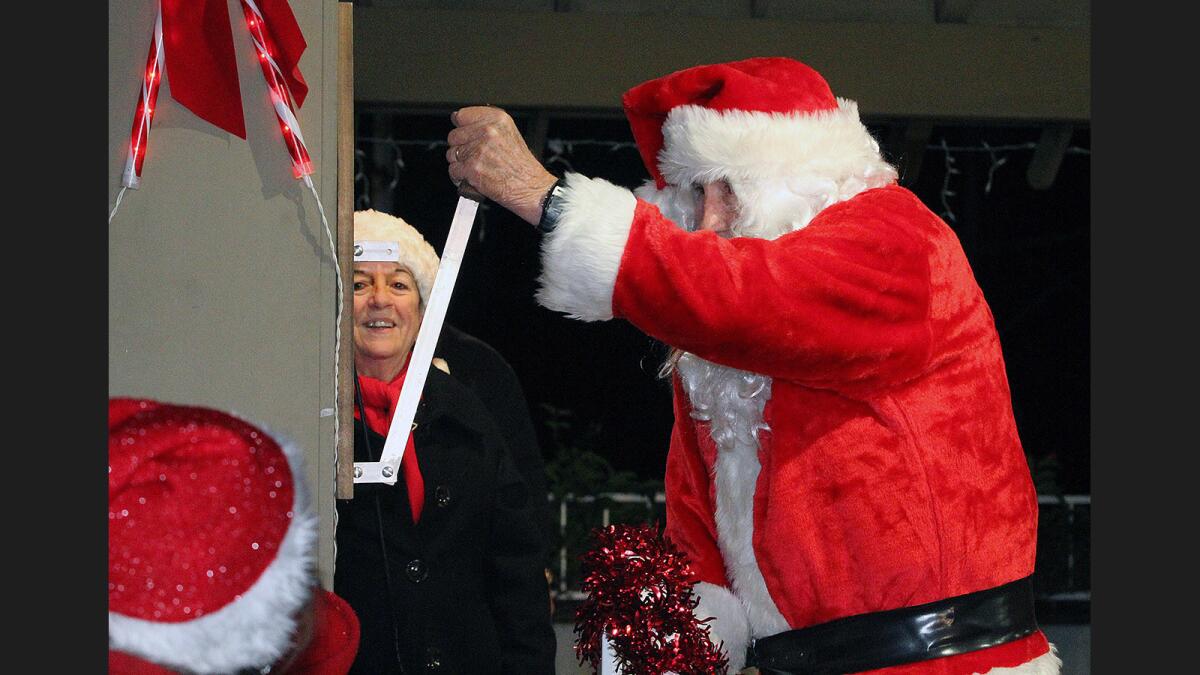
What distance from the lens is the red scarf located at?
2.76 metres

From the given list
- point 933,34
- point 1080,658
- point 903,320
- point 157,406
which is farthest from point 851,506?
point 1080,658

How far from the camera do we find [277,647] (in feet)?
4.69

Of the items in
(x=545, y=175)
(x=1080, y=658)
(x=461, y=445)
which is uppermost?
(x=545, y=175)

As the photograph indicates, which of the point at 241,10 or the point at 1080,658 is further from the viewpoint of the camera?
the point at 1080,658

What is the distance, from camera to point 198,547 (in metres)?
1.41

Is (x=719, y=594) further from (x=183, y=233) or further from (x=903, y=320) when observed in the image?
(x=183, y=233)

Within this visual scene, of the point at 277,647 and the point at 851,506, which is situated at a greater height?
the point at 851,506

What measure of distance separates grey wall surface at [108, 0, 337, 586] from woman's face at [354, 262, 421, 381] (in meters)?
1.36

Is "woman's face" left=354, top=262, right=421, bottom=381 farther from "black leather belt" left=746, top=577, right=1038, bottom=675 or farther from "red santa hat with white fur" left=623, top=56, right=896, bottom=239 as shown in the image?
"black leather belt" left=746, top=577, right=1038, bottom=675

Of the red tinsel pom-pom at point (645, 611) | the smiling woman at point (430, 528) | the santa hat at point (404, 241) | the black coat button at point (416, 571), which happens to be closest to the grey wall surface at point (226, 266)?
the red tinsel pom-pom at point (645, 611)

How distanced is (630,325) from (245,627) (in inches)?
155

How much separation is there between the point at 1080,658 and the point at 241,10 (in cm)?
384

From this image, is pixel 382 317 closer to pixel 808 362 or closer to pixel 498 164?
pixel 498 164

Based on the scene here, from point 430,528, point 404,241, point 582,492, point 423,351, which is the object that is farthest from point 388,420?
point 582,492
